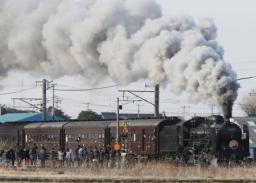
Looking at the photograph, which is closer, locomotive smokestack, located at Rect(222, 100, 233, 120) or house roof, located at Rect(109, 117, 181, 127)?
locomotive smokestack, located at Rect(222, 100, 233, 120)

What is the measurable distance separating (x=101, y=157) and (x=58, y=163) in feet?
9.61

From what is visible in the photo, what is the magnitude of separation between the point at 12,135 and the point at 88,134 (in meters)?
10.9

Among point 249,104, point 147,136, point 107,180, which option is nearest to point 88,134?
point 147,136

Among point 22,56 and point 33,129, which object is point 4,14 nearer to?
point 22,56

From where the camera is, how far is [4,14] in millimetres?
36750

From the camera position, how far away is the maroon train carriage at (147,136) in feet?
150

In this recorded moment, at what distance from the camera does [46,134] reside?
5672 centimetres

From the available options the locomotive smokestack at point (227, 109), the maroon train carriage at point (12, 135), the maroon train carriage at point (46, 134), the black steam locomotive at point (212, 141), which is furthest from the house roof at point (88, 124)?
the locomotive smokestack at point (227, 109)

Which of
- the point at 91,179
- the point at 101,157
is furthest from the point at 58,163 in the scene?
the point at 91,179

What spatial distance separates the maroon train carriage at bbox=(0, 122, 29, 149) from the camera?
2344 inches

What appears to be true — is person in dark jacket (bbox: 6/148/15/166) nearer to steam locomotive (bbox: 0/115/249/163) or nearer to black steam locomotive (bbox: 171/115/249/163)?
steam locomotive (bbox: 0/115/249/163)

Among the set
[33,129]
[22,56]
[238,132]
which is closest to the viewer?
[22,56]

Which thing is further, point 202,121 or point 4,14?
point 202,121

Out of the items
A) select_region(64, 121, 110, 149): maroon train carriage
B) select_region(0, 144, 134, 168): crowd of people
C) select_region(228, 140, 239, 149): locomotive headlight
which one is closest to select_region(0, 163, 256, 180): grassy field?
select_region(228, 140, 239, 149): locomotive headlight
